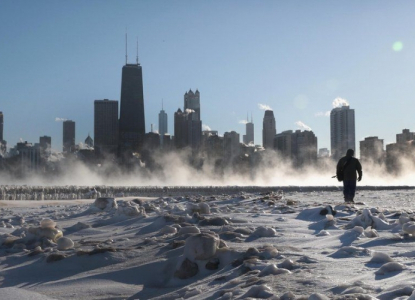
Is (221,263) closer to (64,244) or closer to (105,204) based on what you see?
(64,244)

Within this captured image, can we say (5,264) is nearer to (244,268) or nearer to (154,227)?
(154,227)

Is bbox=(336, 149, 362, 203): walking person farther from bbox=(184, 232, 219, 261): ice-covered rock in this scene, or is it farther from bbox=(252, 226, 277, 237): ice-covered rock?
bbox=(184, 232, 219, 261): ice-covered rock

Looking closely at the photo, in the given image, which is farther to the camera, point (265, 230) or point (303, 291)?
point (265, 230)

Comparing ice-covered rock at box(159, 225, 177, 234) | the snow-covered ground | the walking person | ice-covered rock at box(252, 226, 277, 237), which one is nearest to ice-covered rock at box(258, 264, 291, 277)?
the snow-covered ground

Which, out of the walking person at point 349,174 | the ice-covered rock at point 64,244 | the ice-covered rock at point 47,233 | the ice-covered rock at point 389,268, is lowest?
the ice-covered rock at point 64,244

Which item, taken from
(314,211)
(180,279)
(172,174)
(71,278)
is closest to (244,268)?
(180,279)

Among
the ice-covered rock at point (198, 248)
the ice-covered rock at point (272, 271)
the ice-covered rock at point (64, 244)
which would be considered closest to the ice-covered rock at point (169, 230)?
the ice-covered rock at point (64, 244)

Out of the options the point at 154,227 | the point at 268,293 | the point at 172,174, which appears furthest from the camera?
the point at 172,174

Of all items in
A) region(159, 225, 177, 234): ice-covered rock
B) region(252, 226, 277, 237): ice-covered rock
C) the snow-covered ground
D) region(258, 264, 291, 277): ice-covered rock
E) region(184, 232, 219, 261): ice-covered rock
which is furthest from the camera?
region(159, 225, 177, 234): ice-covered rock

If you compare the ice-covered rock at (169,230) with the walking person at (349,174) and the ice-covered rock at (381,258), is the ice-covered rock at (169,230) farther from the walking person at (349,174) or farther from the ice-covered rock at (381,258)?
the walking person at (349,174)

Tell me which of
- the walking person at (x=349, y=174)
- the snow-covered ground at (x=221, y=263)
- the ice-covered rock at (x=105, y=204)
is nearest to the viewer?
the snow-covered ground at (x=221, y=263)

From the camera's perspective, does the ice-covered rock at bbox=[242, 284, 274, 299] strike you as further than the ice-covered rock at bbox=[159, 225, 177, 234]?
No

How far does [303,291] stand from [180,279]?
117 centimetres

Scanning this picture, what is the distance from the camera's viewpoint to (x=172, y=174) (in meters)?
91.4
